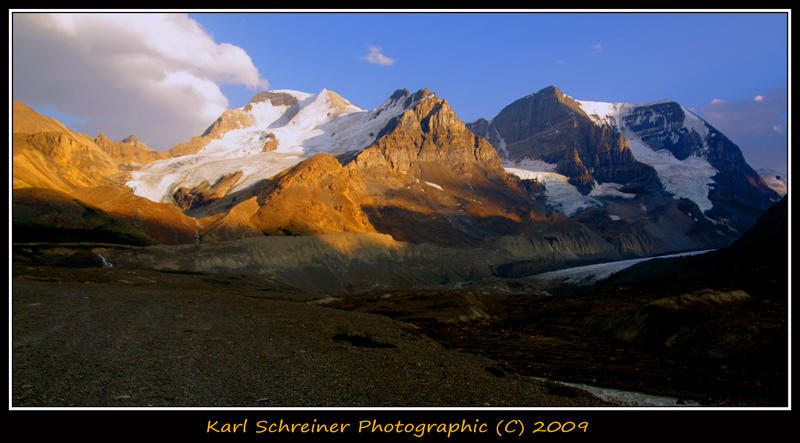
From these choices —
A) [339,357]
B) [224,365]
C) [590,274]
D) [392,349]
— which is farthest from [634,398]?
[590,274]

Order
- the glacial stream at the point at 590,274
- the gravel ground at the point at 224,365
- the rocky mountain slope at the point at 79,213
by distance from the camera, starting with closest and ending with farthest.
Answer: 1. the gravel ground at the point at 224,365
2. the rocky mountain slope at the point at 79,213
3. the glacial stream at the point at 590,274

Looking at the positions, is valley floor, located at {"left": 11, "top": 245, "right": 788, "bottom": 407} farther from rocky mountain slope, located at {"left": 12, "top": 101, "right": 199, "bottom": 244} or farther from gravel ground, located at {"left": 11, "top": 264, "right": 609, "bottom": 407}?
rocky mountain slope, located at {"left": 12, "top": 101, "right": 199, "bottom": 244}

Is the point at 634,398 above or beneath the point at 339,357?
beneath

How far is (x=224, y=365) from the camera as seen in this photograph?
1978 centimetres

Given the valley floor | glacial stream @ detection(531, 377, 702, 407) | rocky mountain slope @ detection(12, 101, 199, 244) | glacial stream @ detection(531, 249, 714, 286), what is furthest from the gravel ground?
glacial stream @ detection(531, 249, 714, 286)

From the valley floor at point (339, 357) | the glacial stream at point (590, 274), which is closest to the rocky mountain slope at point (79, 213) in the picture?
the valley floor at point (339, 357)

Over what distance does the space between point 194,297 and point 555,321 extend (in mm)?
40639

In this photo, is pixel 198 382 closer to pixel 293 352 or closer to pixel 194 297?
pixel 293 352

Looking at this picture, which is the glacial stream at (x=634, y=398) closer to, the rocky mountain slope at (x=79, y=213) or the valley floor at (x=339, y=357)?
the valley floor at (x=339, y=357)

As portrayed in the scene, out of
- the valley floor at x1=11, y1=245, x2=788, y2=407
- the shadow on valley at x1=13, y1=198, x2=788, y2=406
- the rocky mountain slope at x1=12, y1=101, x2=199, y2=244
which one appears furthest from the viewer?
the rocky mountain slope at x1=12, y1=101, x2=199, y2=244

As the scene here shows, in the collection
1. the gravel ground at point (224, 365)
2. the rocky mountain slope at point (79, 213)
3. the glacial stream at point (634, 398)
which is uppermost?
the rocky mountain slope at point (79, 213)

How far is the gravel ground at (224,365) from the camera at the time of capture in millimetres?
15820

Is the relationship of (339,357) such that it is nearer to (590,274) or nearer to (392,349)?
(392,349)

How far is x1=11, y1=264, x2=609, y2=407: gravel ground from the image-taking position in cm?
1582
